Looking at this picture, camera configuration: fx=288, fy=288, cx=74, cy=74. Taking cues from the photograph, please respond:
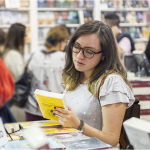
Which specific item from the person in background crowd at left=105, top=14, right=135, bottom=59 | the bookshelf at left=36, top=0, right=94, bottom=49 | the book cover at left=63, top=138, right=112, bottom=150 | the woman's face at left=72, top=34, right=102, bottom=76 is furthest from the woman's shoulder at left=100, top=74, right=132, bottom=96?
the bookshelf at left=36, top=0, right=94, bottom=49

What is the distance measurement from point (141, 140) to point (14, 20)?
534 centimetres

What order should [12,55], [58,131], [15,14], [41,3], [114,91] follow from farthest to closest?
[41,3] → [15,14] → [12,55] → [114,91] → [58,131]

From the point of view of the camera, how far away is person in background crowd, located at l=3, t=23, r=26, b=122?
3.58 meters

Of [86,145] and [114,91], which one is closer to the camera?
[86,145]

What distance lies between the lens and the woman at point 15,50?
11.7ft

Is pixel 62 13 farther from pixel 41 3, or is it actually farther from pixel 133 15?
pixel 133 15

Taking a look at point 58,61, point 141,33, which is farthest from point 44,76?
point 141,33

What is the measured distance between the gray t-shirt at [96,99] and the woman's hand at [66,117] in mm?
207

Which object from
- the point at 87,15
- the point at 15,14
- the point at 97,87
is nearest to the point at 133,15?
the point at 87,15

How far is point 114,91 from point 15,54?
2.30 meters

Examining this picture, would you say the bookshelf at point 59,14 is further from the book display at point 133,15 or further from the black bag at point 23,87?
the black bag at point 23,87

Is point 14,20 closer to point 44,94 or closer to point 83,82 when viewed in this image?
point 83,82

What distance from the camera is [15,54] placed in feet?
11.9

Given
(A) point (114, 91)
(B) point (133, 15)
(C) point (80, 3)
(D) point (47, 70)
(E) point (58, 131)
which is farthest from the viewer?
(B) point (133, 15)
